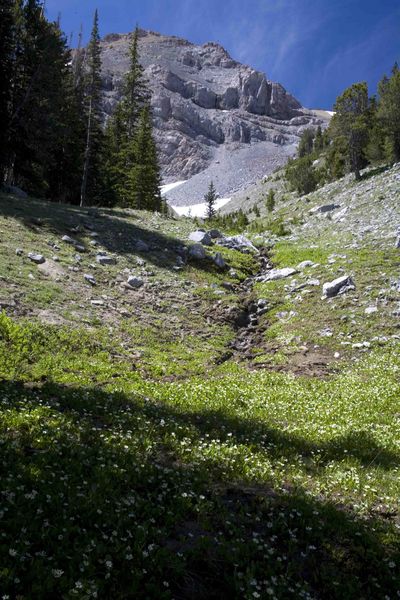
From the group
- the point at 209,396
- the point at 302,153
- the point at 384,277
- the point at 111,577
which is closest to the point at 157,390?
the point at 209,396

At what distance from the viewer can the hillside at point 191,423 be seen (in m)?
5.43

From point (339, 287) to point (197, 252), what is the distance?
A: 34.4 feet

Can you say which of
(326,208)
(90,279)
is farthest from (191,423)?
(326,208)

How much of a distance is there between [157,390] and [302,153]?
13933 cm

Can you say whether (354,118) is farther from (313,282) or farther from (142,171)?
(313,282)

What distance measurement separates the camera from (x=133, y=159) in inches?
2154

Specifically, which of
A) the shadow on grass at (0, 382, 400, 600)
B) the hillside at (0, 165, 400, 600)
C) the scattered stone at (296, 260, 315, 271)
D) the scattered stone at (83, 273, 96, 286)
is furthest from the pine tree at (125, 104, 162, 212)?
the shadow on grass at (0, 382, 400, 600)

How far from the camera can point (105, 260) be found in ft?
77.4

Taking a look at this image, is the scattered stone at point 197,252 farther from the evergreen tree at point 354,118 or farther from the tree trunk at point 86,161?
the evergreen tree at point 354,118

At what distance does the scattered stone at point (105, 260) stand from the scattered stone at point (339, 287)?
38.2 ft

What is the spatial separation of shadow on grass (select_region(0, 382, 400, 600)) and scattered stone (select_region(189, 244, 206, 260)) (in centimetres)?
2015

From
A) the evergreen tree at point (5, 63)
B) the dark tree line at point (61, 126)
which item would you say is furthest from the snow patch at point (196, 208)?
the evergreen tree at point (5, 63)

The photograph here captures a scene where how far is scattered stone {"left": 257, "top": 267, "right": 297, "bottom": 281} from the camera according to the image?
26375 millimetres

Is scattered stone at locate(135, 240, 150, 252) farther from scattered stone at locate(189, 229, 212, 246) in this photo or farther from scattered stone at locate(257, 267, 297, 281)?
scattered stone at locate(257, 267, 297, 281)
